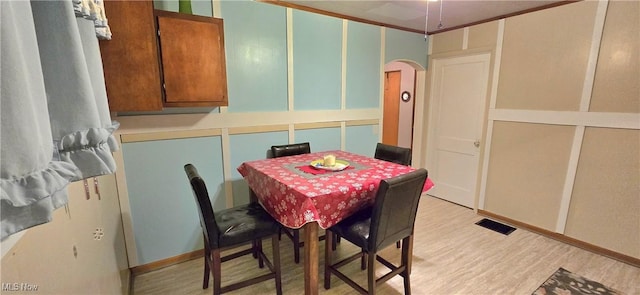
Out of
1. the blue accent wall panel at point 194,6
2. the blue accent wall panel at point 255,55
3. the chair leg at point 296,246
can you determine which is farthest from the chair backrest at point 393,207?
the blue accent wall panel at point 194,6

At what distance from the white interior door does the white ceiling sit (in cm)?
49

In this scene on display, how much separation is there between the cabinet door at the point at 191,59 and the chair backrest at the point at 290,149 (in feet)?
2.45

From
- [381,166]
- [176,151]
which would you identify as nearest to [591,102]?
[381,166]

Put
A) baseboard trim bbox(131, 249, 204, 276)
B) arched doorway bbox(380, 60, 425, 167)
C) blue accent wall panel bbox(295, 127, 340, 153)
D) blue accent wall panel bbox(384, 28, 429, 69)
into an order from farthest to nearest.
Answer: arched doorway bbox(380, 60, 425, 167) < blue accent wall panel bbox(384, 28, 429, 69) < blue accent wall panel bbox(295, 127, 340, 153) < baseboard trim bbox(131, 249, 204, 276)

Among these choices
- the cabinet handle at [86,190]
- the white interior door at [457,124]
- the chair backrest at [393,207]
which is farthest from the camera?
the white interior door at [457,124]

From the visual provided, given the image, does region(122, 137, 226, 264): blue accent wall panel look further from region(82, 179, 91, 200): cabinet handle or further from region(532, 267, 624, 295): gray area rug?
region(532, 267, 624, 295): gray area rug

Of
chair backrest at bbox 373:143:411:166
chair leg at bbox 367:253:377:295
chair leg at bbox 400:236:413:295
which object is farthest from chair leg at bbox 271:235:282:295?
chair backrest at bbox 373:143:411:166

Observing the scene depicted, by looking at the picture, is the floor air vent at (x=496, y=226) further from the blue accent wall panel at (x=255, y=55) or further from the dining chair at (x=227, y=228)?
the blue accent wall panel at (x=255, y=55)

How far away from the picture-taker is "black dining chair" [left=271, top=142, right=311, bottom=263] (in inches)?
97.4

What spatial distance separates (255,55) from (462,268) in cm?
267

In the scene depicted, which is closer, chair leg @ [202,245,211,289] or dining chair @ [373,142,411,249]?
chair leg @ [202,245,211,289]

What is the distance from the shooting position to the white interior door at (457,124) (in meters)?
3.38

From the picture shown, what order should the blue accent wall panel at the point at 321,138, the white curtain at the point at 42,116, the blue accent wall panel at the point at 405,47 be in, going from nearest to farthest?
the white curtain at the point at 42,116 < the blue accent wall panel at the point at 321,138 < the blue accent wall panel at the point at 405,47

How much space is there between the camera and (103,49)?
5.36 ft
